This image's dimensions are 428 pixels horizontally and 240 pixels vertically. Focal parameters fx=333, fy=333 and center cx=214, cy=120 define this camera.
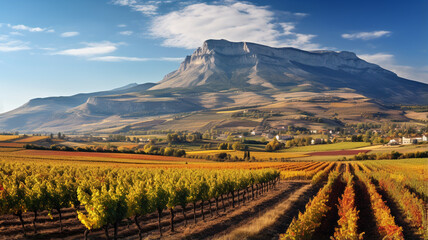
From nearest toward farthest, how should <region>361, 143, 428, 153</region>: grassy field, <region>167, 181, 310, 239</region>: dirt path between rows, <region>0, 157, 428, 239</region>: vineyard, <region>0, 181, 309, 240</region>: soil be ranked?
1. <region>0, 157, 428, 239</region>: vineyard
2. <region>0, 181, 309, 240</region>: soil
3. <region>167, 181, 310, 239</region>: dirt path between rows
4. <region>361, 143, 428, 153</region>: grassy field

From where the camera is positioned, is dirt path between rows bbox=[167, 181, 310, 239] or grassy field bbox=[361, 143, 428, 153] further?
grassy field bbox=[361, 143, 428, 153]

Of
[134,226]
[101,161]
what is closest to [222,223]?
[134,226]

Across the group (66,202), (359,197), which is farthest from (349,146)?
(66,202)

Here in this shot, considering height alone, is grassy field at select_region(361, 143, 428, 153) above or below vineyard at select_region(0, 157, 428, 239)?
below

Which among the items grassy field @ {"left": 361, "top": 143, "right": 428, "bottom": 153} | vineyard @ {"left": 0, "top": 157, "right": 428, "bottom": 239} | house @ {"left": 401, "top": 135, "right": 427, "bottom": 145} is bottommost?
grassy field @ {"left": 361, "top": 143, "right": 428, "bottom": 153}

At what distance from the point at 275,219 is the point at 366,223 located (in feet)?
27.7

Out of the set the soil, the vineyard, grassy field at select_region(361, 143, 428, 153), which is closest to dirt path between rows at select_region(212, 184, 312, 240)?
the vineyard

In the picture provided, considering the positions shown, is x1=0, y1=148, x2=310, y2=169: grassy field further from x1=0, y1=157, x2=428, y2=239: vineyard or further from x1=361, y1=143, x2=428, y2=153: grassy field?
x1=361, y1=143, x2=428, y2=153: grassy field

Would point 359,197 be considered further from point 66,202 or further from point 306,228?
point 66,202

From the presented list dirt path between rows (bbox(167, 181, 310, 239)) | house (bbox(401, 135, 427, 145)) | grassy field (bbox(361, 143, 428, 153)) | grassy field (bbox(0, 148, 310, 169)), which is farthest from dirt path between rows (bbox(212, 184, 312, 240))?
house (bbox(401, 135, 427, 145))

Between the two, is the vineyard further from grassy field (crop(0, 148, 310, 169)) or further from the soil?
grassy field (crop(0, 148, 310, 169))

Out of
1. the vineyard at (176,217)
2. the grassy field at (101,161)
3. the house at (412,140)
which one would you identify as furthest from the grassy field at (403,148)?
the vineyard at (176,217)

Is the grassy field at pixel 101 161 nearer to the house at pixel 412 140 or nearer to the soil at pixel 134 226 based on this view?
the soil at pixel 134 226

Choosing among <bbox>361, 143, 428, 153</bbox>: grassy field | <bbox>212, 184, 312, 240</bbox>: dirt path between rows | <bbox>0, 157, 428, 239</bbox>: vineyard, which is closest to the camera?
<bbox>0, 157, 428, 239</bbox>: vineyard
